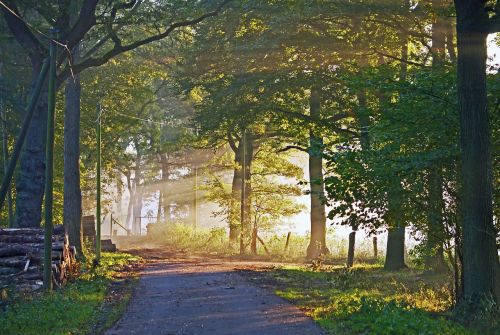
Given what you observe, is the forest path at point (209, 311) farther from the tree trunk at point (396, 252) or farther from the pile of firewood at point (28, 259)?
the tree trunk at point (396, 252)

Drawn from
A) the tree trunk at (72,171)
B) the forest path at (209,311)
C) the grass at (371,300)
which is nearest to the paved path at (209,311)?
the forest path at (209,311)

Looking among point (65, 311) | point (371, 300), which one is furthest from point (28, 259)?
point (371, 300)

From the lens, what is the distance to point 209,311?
45.6ft

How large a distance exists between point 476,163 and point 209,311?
6045 mm

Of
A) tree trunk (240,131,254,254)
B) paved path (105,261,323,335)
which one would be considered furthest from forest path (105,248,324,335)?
tree trunk (240,131,254,254)

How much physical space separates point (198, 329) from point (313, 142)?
6710 mm

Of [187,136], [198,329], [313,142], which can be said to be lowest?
[198,329]

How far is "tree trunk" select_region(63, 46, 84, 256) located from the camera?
28281 mm

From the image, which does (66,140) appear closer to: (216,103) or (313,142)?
(216,103)

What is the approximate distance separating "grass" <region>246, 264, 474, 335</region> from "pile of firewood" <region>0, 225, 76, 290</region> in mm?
5962

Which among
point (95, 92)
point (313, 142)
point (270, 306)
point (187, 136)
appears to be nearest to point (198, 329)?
point (270, 306)

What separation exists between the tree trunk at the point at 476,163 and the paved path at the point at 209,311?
3377 millimetres

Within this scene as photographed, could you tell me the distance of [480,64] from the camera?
12.9 m

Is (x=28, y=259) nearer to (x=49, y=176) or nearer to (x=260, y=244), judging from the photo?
(x=49, y=176)
